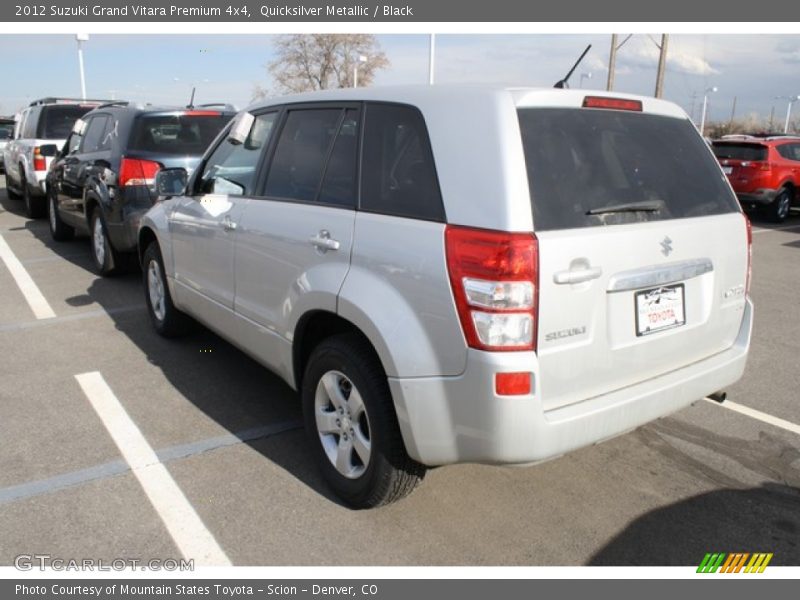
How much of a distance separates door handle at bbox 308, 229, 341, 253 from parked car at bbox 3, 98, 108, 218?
31.4 feet

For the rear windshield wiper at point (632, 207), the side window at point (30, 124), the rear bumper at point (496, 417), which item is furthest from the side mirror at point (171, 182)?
the side window at point (30, 124)

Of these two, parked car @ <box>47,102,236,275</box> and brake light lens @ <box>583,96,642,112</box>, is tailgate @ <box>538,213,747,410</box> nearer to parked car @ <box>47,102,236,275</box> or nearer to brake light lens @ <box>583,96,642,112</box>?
brake light lens @ <box>583,96,642,112</box>

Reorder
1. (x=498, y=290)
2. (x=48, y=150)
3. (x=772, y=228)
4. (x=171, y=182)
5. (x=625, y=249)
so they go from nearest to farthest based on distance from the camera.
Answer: (x=498, y=290) → (x=625, y=249) → (x=171, y=182) → (x=48, y=150) → (x=772, y=228)

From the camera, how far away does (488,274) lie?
7.85ft

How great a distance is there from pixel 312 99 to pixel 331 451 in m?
1.83

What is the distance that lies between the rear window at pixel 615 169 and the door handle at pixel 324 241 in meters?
0.97

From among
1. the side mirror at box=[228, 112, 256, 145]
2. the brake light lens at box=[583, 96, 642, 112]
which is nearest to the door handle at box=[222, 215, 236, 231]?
the side mirror at box=[228, 112, 256, 145]

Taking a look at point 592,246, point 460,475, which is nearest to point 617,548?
point 460,475

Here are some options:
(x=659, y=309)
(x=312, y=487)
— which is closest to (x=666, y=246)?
(x=659, y=309)

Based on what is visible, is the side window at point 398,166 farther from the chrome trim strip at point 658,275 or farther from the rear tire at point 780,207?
the rear tire at point 780,207

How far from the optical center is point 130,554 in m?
2.80

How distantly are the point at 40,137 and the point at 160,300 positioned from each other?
7.96 meters

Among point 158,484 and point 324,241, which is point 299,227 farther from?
point 158,484
